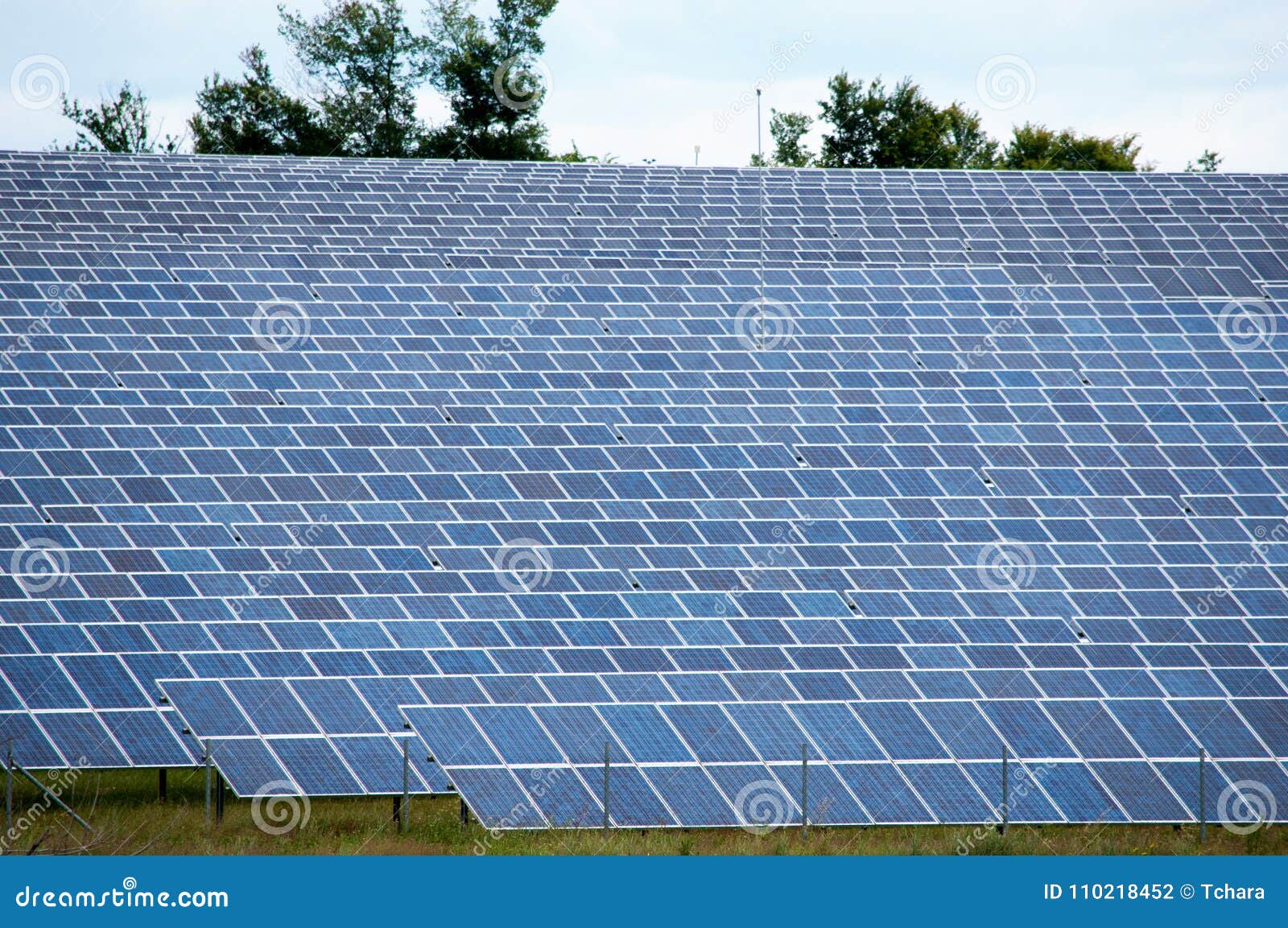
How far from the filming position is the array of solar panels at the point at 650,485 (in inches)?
936

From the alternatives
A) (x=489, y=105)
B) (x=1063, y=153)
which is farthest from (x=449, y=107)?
(x=1063, y=153)

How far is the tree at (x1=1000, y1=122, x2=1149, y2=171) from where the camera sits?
70125 millimetres

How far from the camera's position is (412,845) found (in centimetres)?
2197

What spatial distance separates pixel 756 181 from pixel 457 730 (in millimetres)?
23360

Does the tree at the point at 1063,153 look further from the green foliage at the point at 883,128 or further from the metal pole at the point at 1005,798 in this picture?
the metal pole at the point at 1005,798

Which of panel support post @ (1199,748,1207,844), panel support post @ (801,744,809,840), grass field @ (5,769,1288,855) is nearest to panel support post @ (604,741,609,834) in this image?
grass field @ (5,769,1288,855)

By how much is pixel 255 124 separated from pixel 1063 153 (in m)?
40.0

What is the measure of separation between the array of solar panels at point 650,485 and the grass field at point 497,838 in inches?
17.1

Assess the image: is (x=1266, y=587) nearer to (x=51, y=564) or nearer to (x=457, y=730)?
(x=457, y=730)

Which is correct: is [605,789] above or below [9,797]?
below

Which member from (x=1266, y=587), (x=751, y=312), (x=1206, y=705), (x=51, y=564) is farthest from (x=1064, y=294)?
(x=51, y=564)

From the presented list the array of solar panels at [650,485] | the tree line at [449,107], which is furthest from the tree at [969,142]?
the array of solar panels at [650,485]

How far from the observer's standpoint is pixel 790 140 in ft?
238

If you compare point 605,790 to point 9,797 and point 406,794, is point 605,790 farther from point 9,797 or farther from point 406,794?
point 9,797
